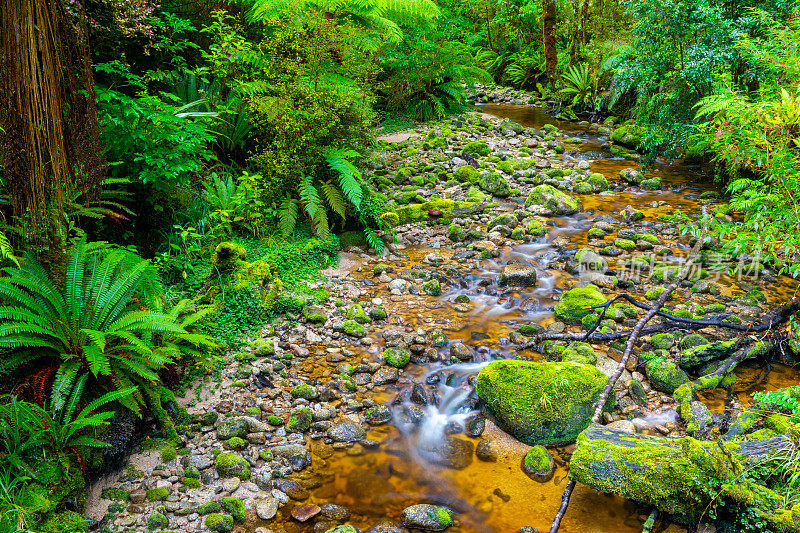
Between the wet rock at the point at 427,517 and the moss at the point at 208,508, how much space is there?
46.5 inches

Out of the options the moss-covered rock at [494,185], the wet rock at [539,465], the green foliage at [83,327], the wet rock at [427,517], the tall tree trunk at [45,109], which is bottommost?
the wet rock at [539,465]

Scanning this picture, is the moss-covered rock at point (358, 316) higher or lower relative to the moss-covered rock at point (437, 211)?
lower

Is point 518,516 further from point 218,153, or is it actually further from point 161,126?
point 218,153

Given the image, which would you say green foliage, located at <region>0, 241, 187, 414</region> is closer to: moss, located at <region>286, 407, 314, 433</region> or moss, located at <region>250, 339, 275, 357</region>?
moss, located at <region>250, 339, 275, 357</region>

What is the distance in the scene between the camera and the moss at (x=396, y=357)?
4523 mm

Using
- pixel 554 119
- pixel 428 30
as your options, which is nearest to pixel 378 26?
pixel 428 30

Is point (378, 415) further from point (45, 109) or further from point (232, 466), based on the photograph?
point (45, 109)

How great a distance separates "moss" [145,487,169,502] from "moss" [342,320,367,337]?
90.9 inches

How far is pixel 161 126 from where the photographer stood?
15.6 feet

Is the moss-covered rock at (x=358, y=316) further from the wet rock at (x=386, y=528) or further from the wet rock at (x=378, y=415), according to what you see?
the wet rock at (x=386, y=528)

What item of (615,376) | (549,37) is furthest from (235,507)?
(549,37)

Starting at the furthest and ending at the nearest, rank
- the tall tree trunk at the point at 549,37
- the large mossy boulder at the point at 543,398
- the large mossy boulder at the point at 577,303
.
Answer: the tall tree trunk at the point at 549,37 → the large mossy boulder at the point at 577,303 → the large mossy boulder at the point at 543,398

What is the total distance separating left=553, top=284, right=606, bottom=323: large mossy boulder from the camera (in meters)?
5.21

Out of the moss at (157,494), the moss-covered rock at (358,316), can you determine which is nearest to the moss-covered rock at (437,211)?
the moss-covered rock at (358,316)
